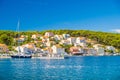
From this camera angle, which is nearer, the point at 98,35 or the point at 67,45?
the point at 67,45

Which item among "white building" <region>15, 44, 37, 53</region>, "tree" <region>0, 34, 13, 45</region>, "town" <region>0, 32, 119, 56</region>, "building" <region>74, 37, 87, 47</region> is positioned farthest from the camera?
"building" <region>74, 37, 87, 47</region>

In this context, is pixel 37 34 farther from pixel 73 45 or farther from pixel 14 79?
pixel 14 79

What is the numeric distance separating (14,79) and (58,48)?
86967 mm

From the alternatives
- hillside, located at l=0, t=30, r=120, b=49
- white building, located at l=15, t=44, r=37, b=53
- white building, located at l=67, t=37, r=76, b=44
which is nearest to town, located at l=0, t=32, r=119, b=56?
white building, located at l=67, t=37, r=76, b=44

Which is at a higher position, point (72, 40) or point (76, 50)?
point (72, 40)

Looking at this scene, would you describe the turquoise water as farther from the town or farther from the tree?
the town

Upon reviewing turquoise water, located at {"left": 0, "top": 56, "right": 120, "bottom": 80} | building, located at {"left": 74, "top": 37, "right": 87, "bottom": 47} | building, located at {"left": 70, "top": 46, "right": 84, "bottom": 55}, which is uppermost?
building, located at {"left": 74, "top": 37, "right": 87, "bottom": 47}

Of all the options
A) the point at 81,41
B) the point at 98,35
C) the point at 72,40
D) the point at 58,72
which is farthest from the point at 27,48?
the point at 58,72

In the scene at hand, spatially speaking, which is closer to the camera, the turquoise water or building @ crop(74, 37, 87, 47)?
the turquoise water

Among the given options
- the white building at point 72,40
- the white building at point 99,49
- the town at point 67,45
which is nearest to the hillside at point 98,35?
the town at point 67,45

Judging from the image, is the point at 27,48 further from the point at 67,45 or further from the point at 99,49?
the point at 99,49

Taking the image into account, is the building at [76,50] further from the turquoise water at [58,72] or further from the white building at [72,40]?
the turquoise water at [58,72]

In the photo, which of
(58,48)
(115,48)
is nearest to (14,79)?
(58,48)

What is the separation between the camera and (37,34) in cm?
13962
